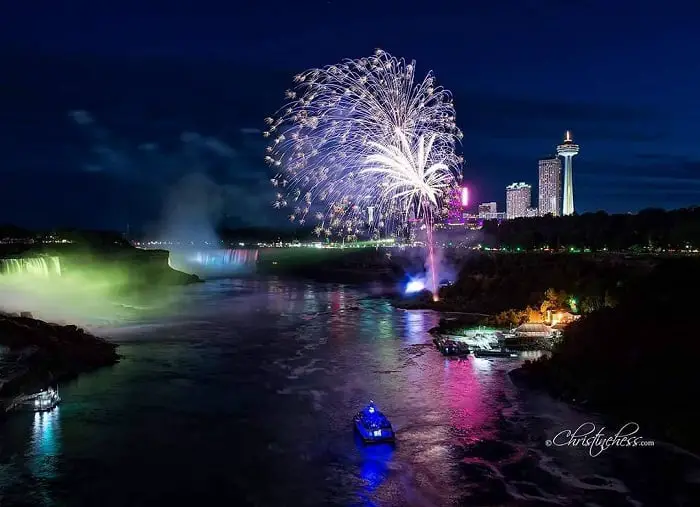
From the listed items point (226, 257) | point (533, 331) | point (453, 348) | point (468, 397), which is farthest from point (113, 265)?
point (226, 257)

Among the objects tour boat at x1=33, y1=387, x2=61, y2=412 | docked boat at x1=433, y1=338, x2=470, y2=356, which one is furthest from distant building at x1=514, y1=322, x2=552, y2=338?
tour boat at x1=33, y1=387, x2=61, y2=412

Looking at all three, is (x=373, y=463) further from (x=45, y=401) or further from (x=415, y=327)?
(x=415, y=327)

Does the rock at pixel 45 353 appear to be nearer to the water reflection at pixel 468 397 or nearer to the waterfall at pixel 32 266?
the water reflection at pixel 468 397

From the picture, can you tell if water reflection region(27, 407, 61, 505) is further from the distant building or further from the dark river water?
the distant building

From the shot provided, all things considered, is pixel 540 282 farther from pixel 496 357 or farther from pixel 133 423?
pixel 133 423

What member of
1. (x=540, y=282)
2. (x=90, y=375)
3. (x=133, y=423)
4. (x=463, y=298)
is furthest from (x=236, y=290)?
(x=133, y=423)

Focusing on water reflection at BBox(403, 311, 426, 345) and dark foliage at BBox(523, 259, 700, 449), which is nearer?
dark foliage at BBox(523, 259, 700, 449)
